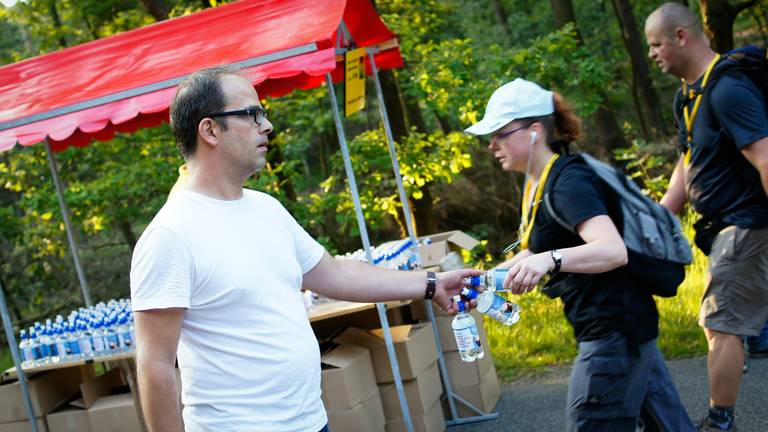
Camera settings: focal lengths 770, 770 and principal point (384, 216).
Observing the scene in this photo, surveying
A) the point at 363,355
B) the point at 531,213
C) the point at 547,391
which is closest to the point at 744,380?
the point at 547,391

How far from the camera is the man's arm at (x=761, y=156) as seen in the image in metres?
3.55

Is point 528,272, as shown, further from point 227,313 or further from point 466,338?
point 227,313

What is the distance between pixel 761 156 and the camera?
3559 mm

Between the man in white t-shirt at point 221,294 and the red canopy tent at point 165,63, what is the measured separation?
6.04ft

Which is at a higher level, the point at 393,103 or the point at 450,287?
the point at 393,103

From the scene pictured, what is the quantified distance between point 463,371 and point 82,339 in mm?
2610

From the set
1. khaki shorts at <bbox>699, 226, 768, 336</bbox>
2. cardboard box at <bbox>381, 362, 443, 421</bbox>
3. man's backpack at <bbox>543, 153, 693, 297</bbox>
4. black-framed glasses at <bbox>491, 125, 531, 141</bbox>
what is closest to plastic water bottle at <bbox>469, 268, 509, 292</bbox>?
man's backpack at <bbox>543, 153, 693, 297</bbox>

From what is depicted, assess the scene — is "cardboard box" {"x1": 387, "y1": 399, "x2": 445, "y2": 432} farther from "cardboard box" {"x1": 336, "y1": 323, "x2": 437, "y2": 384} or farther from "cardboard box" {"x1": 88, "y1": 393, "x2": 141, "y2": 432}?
"cardboard box" {"x1": 88, "y1": 393, "x2": 141, "y2": 432}

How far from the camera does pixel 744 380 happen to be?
514 cm

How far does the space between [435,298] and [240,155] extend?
106 centimetres

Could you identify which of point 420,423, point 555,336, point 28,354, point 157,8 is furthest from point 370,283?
point 157,8

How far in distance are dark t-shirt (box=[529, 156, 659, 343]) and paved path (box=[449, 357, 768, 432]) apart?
6.87 feet

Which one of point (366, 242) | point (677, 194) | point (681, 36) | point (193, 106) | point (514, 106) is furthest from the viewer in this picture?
point (366, 242)

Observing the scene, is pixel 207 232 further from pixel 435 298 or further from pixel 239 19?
pixel 239 19
